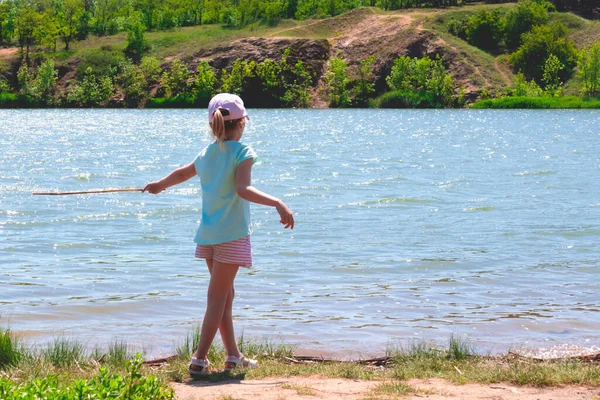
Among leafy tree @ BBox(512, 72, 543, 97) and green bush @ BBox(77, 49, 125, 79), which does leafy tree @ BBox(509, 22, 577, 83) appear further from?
green bush @ BBox(77, 49, 125, 79)

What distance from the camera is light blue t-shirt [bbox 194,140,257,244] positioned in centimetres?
640

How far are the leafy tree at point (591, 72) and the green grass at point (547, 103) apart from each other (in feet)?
9.24

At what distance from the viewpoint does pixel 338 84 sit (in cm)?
12062

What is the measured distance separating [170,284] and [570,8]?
14482 centimetres

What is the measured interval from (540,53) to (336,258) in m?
114

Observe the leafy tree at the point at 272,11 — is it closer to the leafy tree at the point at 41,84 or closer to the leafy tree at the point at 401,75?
the leafy tree at the point at 401,75

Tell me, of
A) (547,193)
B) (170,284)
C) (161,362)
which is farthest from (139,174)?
(161,362)

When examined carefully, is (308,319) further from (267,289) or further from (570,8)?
(570,8)

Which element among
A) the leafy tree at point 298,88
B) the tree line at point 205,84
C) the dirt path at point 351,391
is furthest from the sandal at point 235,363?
the leafy tree at point 298,88

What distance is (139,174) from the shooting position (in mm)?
29094

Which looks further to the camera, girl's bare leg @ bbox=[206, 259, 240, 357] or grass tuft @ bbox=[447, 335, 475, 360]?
grass tuft @ bbox=[447, 335, 475, 360]

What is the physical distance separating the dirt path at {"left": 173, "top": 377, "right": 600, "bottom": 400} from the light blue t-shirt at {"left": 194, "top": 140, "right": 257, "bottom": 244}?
1.09m

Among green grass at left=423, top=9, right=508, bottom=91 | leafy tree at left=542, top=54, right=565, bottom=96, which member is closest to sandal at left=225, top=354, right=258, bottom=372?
green grass at left=423, top=9, right=508, bottom=91

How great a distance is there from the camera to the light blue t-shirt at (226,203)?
6.40m
